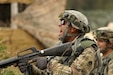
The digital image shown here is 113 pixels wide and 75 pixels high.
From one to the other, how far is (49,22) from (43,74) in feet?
18.8

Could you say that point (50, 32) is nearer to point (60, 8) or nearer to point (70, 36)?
point (60, 8)

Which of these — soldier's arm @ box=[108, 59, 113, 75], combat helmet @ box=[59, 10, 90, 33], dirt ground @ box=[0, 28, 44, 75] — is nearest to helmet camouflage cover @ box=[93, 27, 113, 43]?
soldier's arm @ box=[108, 59, 113, 75]

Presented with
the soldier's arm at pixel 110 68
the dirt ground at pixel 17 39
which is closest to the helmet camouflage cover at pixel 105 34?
the soldier's arm at pixel 110 68

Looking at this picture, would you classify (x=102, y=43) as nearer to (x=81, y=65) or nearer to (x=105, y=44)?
(x=105, y=44)

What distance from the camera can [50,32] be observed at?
10453 millimetres

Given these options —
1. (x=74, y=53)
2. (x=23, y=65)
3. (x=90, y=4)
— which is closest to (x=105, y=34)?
(x=74, y=53)

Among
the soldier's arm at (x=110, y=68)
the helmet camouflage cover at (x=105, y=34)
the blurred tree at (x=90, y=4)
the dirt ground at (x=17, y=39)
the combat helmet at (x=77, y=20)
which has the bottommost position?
the blurred tree at (x=90, y=4)

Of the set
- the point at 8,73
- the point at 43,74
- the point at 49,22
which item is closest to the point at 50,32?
the point at 49,22

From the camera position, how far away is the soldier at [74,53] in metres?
4.68

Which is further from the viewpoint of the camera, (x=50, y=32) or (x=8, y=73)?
(x=50, y=32)

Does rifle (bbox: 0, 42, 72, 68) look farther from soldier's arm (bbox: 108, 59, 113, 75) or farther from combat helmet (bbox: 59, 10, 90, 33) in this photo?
soldier's arm (bbox: 108, 59, 113, 75)

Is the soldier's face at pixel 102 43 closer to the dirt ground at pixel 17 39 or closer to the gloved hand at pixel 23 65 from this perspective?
the gloved hand at pixel 23 65

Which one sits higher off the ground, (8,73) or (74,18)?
(74,18)

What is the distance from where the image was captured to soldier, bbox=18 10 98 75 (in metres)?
4.68
